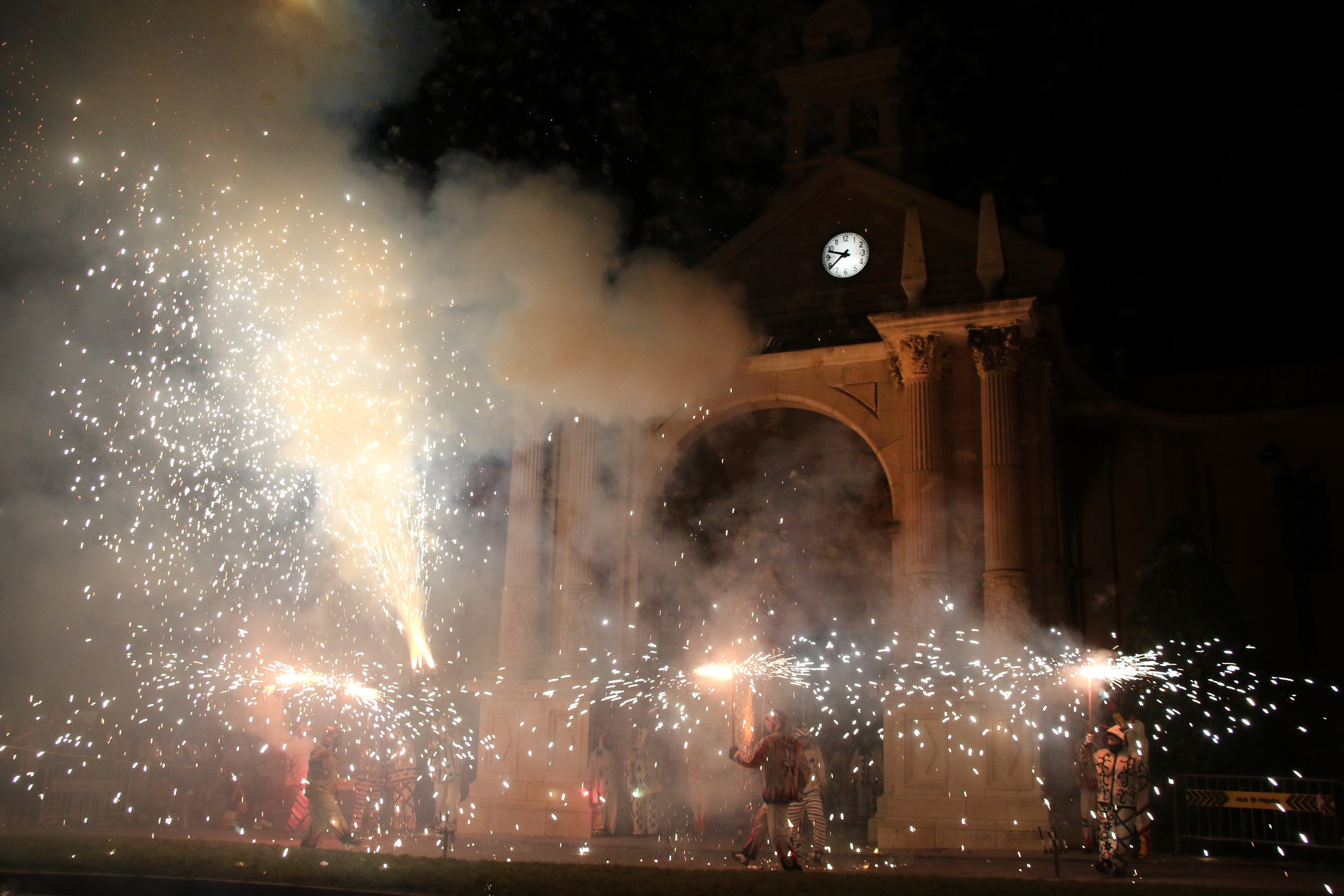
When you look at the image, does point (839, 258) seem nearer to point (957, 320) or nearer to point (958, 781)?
point (957, 320)

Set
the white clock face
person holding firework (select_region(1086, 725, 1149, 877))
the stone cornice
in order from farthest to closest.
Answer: the white clock face < the stone cornice < person holding firework (select_region(1086, 725, 1149, 877))

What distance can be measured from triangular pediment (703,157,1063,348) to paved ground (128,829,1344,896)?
27.1ft

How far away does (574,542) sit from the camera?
16.7 meters

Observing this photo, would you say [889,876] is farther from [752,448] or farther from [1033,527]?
[752,448]

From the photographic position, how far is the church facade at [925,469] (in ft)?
48.5

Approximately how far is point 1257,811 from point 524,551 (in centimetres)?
996

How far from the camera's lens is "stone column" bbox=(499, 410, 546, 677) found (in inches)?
639

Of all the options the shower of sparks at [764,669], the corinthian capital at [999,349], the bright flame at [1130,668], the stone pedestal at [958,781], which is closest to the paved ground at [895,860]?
the stone pedestal at [958,781]

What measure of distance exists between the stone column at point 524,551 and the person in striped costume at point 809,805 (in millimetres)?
5850

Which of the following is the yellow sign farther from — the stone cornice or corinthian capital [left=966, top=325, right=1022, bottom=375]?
the stone cornice

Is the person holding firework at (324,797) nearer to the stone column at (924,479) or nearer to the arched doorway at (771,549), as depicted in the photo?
the arched doorway at (771,549)

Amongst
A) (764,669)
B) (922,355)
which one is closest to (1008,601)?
(922,355)

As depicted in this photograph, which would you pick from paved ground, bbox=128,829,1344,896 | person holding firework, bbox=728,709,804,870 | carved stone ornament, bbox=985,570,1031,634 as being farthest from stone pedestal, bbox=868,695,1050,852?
person holding firework, bbox=728,709,804,870

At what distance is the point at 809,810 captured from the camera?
10969 mm
